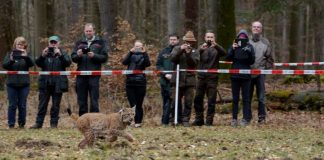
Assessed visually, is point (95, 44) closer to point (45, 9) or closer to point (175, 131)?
point (175, 131)

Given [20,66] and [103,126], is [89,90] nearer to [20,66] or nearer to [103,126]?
[20,66]

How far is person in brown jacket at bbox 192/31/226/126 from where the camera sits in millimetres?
13477

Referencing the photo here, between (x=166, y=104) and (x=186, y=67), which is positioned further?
(x=166, y=104)

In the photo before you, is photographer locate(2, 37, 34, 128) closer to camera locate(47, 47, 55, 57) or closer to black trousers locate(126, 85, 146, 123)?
camera locate(47, 47, 55, 57)

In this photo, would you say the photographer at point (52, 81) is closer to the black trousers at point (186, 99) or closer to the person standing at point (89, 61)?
the person standing at point (89, 61)

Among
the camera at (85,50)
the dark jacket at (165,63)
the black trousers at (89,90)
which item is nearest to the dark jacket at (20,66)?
the black trousers at (89,90)

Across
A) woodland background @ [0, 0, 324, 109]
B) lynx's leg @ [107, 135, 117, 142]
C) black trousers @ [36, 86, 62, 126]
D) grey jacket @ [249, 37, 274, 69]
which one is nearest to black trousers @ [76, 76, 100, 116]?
black trousers @ [36, 86, 62, 126]

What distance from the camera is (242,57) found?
43.4ft

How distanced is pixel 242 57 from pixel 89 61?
3232 mm

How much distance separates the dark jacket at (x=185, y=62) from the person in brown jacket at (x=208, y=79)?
191 mm

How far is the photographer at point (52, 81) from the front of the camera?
13.3 metres

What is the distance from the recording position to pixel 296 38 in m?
33.9

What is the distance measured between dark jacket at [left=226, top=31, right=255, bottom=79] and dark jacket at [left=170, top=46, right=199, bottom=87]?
72 centimetres

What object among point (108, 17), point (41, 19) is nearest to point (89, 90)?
point (108, 17)
